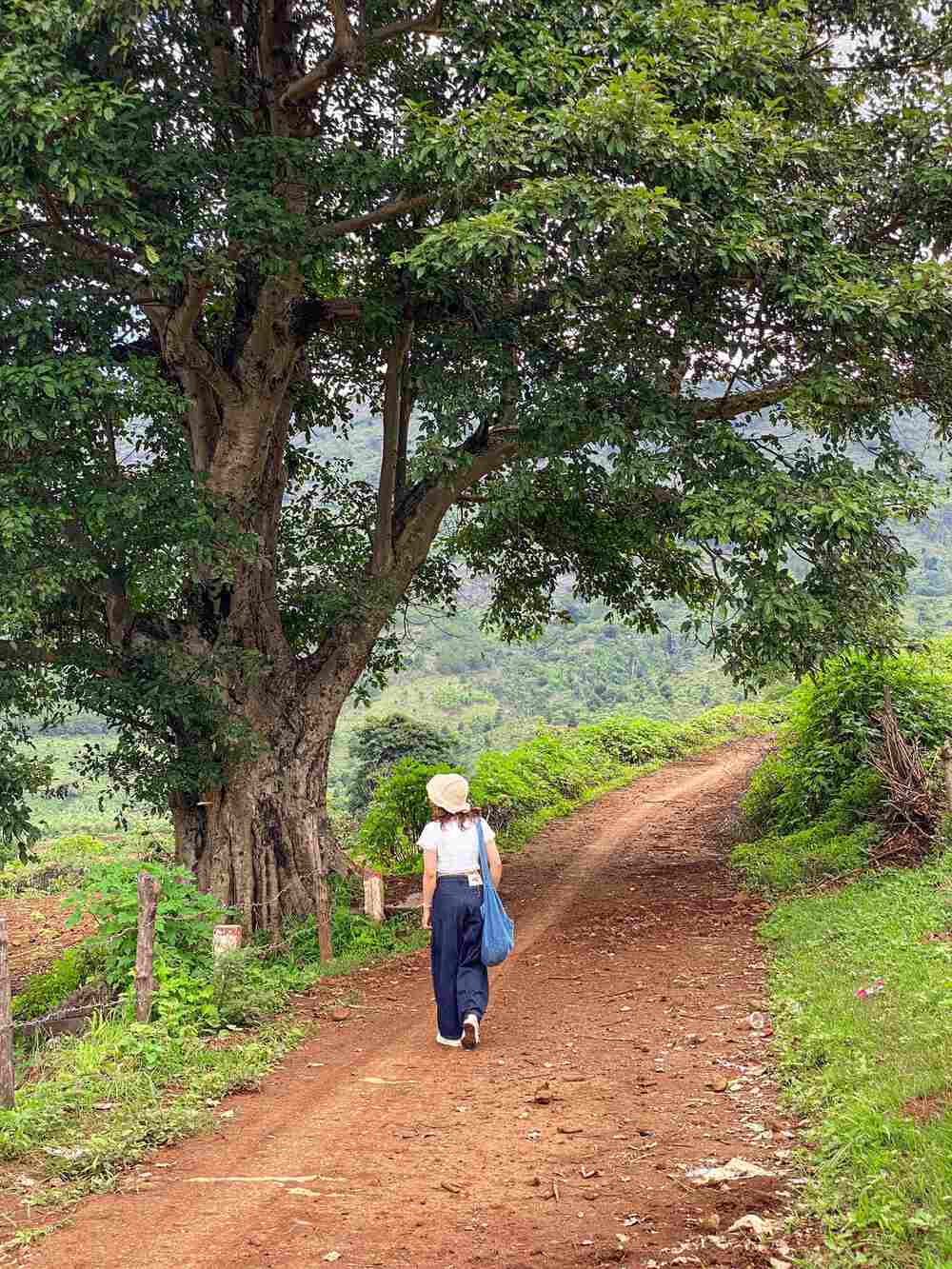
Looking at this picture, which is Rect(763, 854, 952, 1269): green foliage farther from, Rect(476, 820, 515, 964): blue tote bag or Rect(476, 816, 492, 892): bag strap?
Rect(476, 816, 492, 892): bag strap

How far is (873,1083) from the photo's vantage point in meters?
5.59

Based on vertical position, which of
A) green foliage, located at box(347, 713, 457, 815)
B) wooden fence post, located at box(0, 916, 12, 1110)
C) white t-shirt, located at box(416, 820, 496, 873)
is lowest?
wooden fence post, located at box(0, 916, 12, 1110)

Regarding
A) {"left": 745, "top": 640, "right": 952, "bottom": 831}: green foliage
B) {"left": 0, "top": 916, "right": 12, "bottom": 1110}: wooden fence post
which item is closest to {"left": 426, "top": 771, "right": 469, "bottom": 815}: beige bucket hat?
{"left": 0, "top": 916, "right": 12, "bottom": 1110}: wooden fence post

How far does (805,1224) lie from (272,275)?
9195mm

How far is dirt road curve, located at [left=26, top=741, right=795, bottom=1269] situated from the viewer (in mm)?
4535

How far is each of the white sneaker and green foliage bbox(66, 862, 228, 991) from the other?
7.73ft

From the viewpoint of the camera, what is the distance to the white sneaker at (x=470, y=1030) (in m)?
7.62

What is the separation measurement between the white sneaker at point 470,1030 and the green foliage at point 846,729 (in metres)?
7.10

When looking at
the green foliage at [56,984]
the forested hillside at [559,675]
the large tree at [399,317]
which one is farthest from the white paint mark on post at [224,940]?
the forested hillside at [559,675]

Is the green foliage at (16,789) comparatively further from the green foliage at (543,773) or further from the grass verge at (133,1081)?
the green foliage at (543,773)

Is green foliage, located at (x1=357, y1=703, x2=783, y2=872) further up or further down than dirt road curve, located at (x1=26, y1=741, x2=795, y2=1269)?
further up

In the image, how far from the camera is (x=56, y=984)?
12.7 meters

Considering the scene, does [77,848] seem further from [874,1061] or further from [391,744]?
[874,1061]

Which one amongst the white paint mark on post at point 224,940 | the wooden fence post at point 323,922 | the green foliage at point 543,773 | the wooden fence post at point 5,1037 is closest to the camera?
the wooden fence post at point 5,1037
